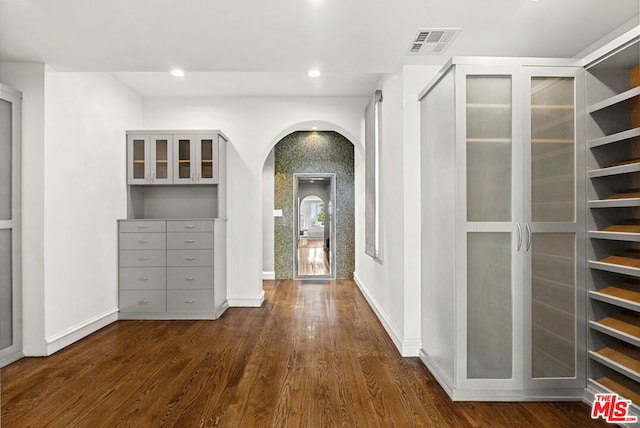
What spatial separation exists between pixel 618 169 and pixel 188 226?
3873 mm

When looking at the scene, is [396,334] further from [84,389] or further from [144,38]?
[144,38]

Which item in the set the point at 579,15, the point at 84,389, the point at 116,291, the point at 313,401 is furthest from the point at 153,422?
the point at 579,15

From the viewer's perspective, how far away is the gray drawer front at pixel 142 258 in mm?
4129

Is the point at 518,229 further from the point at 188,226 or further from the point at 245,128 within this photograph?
the point at 245,128

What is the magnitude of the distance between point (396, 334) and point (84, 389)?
2449mm

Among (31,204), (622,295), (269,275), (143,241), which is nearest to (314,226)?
(269,275)

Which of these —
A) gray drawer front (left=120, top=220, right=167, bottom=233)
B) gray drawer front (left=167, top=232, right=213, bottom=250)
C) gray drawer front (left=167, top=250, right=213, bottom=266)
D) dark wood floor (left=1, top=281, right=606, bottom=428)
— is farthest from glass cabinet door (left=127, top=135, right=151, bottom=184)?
dark wood floor (left=1, top=281, right=606, bottom=428)

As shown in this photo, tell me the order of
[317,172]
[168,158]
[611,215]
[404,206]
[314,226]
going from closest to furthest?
[611,215]
[404,206]
[168,158]
[317,172]
[314,226]

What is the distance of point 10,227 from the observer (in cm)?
293

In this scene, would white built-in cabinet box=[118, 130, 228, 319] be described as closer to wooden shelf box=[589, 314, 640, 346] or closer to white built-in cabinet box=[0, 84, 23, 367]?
white built-in cabinet box=[0, 84, 23, 367]

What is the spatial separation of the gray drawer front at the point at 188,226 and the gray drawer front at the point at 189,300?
708 millimetres

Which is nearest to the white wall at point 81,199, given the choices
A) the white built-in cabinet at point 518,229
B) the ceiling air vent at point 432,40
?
the ceiling air vent at point 432,40

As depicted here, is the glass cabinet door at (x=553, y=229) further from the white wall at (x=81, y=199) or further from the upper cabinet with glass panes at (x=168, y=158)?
the white wall at (x=81, y=199)

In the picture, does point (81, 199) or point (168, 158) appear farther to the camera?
point (168, 158)
